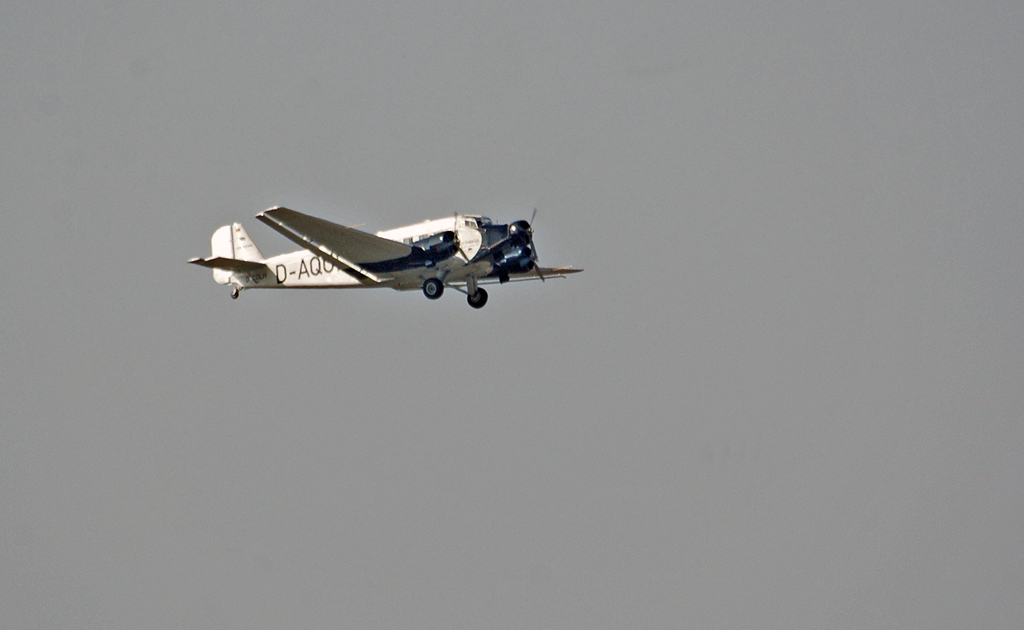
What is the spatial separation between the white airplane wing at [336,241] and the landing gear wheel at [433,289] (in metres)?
1.10

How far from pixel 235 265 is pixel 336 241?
4.29 m

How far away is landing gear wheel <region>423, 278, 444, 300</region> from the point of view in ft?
121

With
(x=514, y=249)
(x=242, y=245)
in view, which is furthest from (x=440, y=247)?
(x=242, y=245)

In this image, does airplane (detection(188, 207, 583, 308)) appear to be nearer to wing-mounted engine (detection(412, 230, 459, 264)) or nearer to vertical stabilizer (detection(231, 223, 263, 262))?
wing-mounted engine (detection(412, 230, 459, 264))

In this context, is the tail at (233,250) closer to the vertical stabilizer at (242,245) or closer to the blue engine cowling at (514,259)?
the vertical stabilizer at (242,245)

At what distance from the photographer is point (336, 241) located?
36.5 m

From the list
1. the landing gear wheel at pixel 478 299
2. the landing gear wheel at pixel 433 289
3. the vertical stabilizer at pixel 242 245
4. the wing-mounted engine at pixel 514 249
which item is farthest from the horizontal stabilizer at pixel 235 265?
the wing-mounted engine at pixel 514 249

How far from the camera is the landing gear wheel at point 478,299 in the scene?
124ft

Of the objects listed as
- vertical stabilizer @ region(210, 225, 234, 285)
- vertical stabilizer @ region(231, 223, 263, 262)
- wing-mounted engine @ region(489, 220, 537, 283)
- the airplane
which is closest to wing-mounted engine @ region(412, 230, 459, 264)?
the airplane

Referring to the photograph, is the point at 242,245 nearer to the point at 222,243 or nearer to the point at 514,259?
the point at 222,243

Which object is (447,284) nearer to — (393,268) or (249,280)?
(393,268)

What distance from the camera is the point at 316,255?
38.2 meters

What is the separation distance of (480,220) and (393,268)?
300 centimetres

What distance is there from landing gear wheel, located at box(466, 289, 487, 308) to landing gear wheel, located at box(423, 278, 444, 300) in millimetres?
1201
